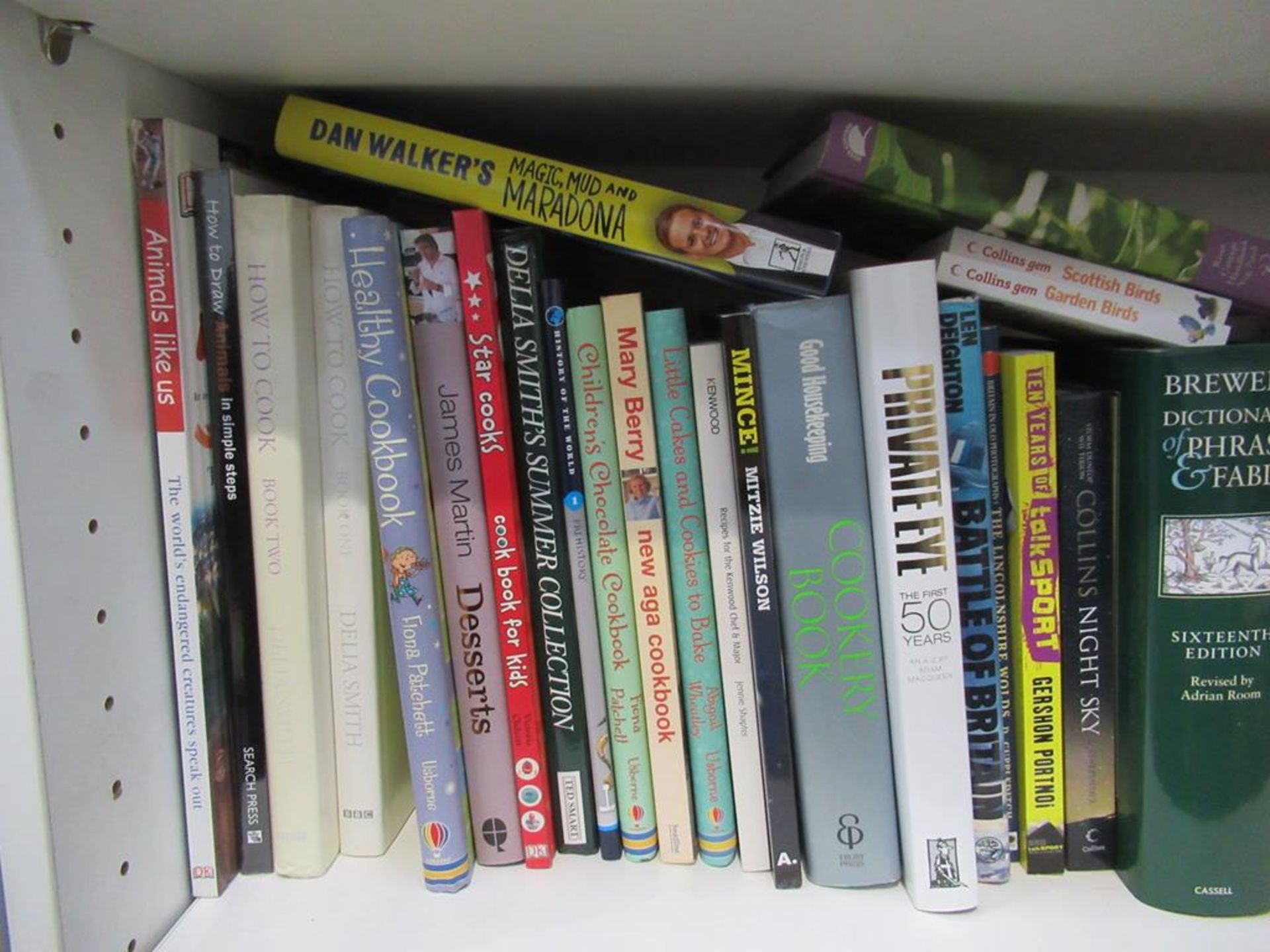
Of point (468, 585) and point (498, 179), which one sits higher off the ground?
point (498, 179)

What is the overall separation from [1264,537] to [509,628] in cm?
45

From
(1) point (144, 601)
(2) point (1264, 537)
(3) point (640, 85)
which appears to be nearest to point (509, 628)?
(1) point (144, 601)

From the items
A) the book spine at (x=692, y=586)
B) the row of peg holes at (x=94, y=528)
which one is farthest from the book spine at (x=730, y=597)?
the row of peg holes at (x=94, y=528)

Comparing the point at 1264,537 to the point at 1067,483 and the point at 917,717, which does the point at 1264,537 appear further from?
the point at 917,717

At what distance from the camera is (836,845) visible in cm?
57

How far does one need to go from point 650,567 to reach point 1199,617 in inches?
12.6

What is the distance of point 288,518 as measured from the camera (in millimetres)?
573

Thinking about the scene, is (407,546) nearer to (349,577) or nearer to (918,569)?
(349,577)

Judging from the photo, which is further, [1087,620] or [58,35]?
[1087,620]

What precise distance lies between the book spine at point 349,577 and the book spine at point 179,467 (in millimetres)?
75

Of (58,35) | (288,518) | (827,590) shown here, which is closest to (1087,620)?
(827,590)

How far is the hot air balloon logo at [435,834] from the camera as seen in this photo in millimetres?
583

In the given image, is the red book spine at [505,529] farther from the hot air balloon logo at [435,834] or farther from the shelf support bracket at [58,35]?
the shelf support bracket at [58,35]

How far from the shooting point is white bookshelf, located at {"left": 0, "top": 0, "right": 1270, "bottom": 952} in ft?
1.47
